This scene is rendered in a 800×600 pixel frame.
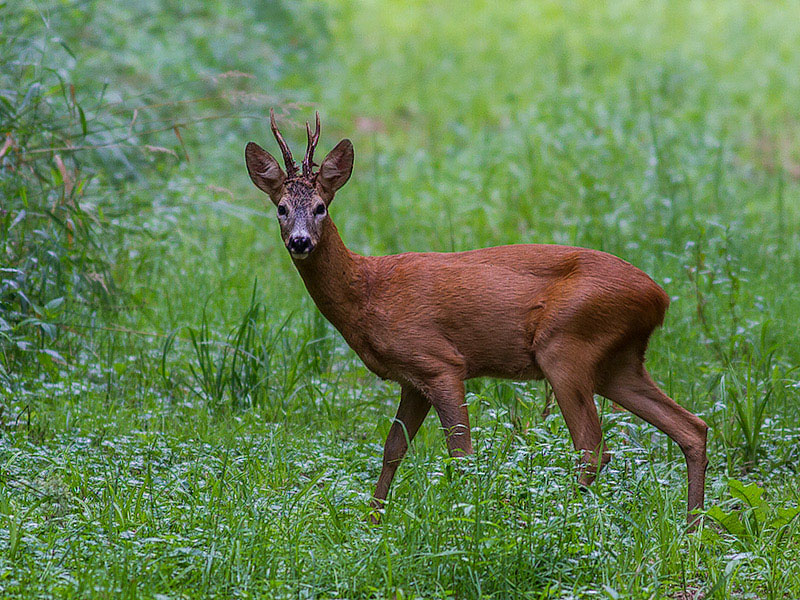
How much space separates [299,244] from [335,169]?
1.62ft

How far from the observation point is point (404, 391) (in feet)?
15.9

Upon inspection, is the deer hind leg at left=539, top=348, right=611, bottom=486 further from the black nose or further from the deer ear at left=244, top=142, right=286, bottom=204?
the deer ear at left=244, top=142, right=286, bottom=204

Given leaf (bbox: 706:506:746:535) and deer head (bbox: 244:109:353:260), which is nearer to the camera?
leaf (bbox: 706:506:746:535)

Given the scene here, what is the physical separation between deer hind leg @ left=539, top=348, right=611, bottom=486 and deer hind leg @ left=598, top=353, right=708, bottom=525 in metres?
0.24

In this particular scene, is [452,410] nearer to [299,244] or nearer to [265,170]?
[299,244]

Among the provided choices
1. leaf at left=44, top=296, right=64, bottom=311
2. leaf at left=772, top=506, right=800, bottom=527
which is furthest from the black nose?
leaf at left=772, top=506, right=800, bottom=527

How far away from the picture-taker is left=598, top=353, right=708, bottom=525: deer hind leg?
4.55 metres

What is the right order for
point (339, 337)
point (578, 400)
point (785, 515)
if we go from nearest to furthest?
1. point (785, 515)
2. point (578, 400)
3. point (339, 337)

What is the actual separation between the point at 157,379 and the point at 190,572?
244 cm

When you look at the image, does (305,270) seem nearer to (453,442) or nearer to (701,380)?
(453,442)

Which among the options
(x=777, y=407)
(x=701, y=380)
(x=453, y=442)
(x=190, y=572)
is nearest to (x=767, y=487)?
(x=777, y=407)

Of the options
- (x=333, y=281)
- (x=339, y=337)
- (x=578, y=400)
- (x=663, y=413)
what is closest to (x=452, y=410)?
(x=578, y=400)

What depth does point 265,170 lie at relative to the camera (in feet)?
15.6

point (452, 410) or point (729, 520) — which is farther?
point (452, 410)
